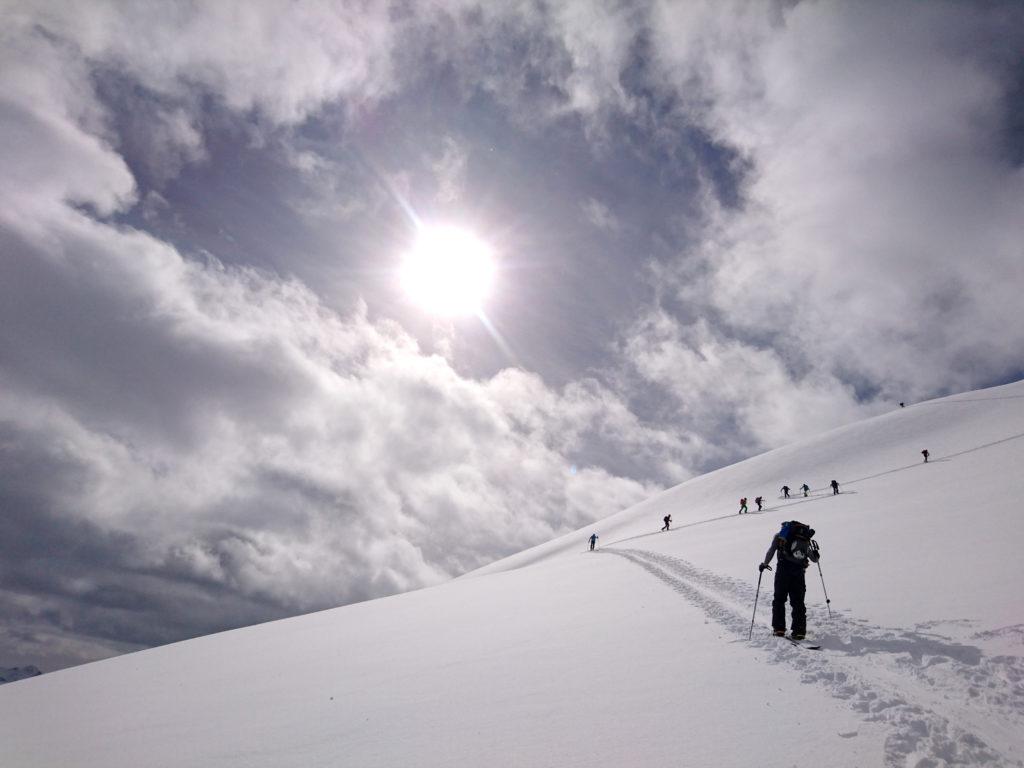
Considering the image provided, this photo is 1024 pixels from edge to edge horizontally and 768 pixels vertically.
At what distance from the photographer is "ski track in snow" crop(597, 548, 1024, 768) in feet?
15.3

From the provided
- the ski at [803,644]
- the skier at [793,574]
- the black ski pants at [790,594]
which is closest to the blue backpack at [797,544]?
the skier at [793,574]

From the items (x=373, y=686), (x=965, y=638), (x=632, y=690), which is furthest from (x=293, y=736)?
(x=965, y=638)

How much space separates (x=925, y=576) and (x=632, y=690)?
25.5 feet

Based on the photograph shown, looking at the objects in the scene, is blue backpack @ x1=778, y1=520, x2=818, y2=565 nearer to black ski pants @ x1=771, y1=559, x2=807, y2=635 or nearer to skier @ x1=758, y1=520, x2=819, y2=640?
skier @ x1=758, y1=520, x2=819, y2=640

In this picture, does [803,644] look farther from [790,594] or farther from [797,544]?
[797,544]

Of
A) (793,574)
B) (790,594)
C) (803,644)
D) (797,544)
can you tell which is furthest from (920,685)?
(797,544)

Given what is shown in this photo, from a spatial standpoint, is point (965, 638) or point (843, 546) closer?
point (965, 638)

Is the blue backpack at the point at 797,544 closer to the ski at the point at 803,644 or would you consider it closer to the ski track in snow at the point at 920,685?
the ski track in snow at the point at 920,685

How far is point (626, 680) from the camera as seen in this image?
6957 mm

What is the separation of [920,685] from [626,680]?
3441 mm

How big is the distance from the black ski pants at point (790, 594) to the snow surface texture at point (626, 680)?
1.08ft

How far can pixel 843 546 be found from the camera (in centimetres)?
1580

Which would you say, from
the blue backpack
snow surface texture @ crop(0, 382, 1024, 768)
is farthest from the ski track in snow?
the blue backpack

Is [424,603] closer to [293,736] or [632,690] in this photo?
[293,736]
